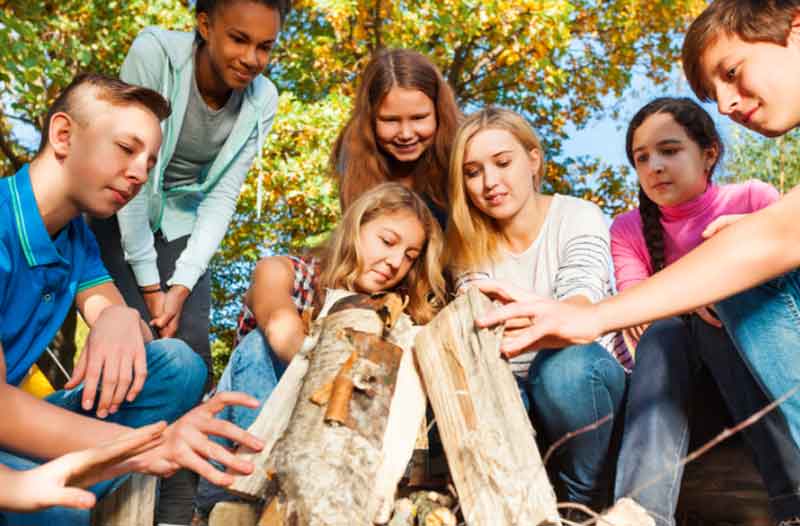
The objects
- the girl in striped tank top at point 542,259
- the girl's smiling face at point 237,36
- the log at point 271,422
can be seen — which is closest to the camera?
the log at point 271,422

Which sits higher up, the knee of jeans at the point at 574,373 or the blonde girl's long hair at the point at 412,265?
the blonde girl's long hair at the point at 412,265

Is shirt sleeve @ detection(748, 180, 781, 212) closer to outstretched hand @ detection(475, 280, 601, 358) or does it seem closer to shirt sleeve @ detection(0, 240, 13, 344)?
outstretched hand @ detection(475, 280, 601, 358)

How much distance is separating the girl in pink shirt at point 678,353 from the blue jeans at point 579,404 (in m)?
0.10

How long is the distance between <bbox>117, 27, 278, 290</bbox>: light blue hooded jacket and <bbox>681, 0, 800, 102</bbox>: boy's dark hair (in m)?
1.96

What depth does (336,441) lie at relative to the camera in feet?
5.81

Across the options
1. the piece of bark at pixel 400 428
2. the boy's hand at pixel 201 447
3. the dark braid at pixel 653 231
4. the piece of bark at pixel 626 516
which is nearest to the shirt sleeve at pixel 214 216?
the piece of bark at pixel 400 428

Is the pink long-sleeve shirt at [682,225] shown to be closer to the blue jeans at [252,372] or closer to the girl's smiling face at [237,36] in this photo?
the blue jeans at [252,372]

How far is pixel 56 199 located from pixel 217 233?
3.97 feet

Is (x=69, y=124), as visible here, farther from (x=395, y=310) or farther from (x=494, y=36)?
(x=494, y=36)

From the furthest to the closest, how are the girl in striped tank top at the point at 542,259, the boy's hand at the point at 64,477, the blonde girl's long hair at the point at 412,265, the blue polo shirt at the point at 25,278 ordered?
the blonde girl's long hair at the point at 412,265, the girl in striped tank top at the point at 542,259, the blue polo shirt at the point at 25,278, the boy's hand at the point at 64,477

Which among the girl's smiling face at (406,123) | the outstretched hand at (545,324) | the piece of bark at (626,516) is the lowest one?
the piece of bark at (626,516)

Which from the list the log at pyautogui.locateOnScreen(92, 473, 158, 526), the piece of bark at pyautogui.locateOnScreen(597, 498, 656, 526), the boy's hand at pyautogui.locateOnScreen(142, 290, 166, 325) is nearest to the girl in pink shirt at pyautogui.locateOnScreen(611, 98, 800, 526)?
the piece of bark at pyautogui.locateOnScreen(597, 498, 656, 526)

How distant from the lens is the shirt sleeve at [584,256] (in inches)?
108

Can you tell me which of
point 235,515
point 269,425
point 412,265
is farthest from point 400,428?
point 412,265
